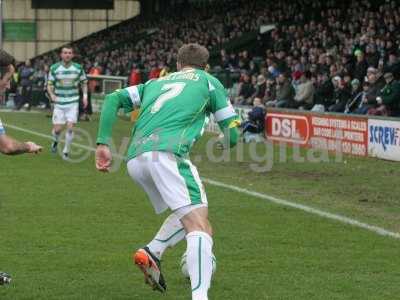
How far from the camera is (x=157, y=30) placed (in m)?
52.4

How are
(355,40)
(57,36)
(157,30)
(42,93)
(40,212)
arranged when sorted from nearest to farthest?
(40,212) < (355,40) < (42,93) < (157,30) < (57,36)

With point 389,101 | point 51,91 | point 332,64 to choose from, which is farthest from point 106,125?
point 332,64

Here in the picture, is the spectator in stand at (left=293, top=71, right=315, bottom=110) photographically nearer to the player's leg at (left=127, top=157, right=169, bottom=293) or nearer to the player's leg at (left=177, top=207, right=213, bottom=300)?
the player's leg at (left=127, top=157, right=169, bottom=293)

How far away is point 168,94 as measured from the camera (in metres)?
7.06

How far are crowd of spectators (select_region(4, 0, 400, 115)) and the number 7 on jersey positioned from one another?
1467cm

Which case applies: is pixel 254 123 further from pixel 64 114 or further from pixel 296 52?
pixel 296 52

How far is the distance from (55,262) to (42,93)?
33216 mm

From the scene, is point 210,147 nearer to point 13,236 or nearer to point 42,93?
point 13,236

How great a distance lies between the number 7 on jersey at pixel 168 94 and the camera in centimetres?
704

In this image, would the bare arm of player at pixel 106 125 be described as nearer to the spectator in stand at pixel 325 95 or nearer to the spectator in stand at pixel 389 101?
the spectator in stand at pixel 389 101

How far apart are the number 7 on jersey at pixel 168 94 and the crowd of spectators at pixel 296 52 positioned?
48.1 ft

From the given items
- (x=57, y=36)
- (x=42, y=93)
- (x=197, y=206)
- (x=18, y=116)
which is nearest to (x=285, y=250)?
(x=197, y=206)

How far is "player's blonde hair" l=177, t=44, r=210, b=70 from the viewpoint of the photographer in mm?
7156

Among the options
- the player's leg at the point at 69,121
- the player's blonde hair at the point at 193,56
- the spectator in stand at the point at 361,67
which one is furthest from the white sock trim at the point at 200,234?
the spectator in stand at the point at 361,67
